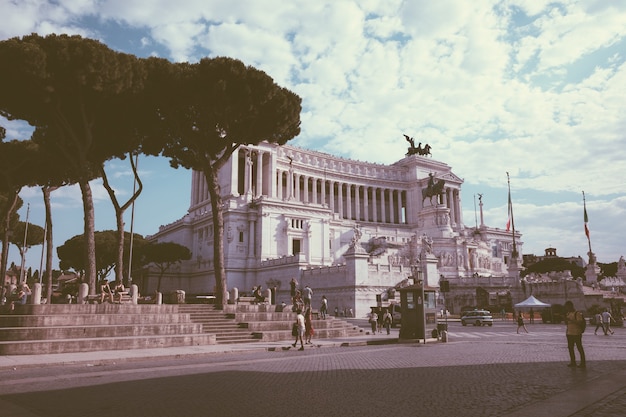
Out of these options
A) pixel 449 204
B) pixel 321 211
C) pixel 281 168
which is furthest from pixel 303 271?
pixel 449 204

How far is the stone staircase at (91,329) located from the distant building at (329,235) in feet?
59.1

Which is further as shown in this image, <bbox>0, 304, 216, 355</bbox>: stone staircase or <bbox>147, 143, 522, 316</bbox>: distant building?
<bbox>147, 143, 522, 316</bbox>: distant building

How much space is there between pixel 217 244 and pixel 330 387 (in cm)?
1714

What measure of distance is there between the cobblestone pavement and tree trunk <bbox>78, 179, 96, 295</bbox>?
1152cm

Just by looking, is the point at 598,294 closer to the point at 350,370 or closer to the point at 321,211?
the point at 321,211

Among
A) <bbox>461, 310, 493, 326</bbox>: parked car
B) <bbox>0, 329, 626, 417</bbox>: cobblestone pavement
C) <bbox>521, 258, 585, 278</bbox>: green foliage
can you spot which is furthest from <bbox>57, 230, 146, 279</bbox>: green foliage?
<bbox>521, 258, 585, 278</bbox>: green foliage

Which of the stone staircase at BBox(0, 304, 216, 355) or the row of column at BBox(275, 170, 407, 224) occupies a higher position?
the row of column at BBox(275, 170, 407, 224)

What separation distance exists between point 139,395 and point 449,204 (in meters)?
94.1

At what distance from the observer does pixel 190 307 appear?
79.4 ft

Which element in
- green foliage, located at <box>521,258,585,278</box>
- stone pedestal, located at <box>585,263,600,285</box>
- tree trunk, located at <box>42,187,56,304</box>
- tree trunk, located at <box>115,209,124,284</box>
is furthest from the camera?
green foliage, located at <box>521,258,585,278</box>

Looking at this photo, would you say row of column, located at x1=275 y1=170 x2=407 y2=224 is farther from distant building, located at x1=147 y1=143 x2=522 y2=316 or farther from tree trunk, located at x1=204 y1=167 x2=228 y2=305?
tree trunk, located at x1=204 y1=167 x2=228 y2=305

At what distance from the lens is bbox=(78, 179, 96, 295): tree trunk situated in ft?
79.6

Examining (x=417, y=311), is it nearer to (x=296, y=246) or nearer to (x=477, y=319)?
(x=477, y=319)

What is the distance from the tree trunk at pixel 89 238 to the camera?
79.6 ft
